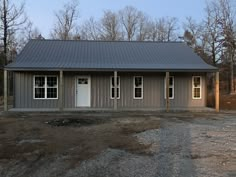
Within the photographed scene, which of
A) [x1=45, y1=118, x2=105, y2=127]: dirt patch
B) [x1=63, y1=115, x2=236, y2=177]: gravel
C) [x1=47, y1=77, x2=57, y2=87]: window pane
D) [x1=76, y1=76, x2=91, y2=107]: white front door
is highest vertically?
[x1=47, y1=77, x2=57, y2=87]: window pane

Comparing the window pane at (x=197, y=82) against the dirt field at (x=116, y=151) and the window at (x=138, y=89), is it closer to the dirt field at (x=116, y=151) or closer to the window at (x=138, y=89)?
the window at (x=138, y=89)

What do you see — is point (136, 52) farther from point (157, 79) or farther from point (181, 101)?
point (181, 101)

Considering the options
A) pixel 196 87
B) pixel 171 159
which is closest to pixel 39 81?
pixel 196 87

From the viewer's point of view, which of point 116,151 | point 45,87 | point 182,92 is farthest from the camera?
point 182,92

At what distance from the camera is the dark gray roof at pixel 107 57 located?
20125 mm

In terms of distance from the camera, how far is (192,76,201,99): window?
878 inches

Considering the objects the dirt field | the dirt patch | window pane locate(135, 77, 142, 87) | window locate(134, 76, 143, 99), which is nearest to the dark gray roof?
window pane locate(135, 77, 142, 87)

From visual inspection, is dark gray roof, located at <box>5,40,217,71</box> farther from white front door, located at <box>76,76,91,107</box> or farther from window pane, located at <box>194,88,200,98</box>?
window pane, located at <box>194,88,200,98</box>

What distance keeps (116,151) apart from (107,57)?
14587 millimetres

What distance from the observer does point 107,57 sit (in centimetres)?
2255

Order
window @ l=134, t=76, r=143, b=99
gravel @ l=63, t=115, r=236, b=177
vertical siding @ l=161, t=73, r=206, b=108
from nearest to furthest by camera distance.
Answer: gravel @ l=63, t=115, r=236, b=177 < window @ l=134, t=76, r=143, b=99 < vertical siding @ l=161, t=73, r=206, b=108

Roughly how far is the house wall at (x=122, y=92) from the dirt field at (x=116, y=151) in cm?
782

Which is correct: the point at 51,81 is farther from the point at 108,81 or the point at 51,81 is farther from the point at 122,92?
the point at 122,92

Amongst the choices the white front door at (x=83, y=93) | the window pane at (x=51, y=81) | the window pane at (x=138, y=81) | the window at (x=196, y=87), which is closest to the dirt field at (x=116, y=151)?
the window pane at (x=51, y=81)
